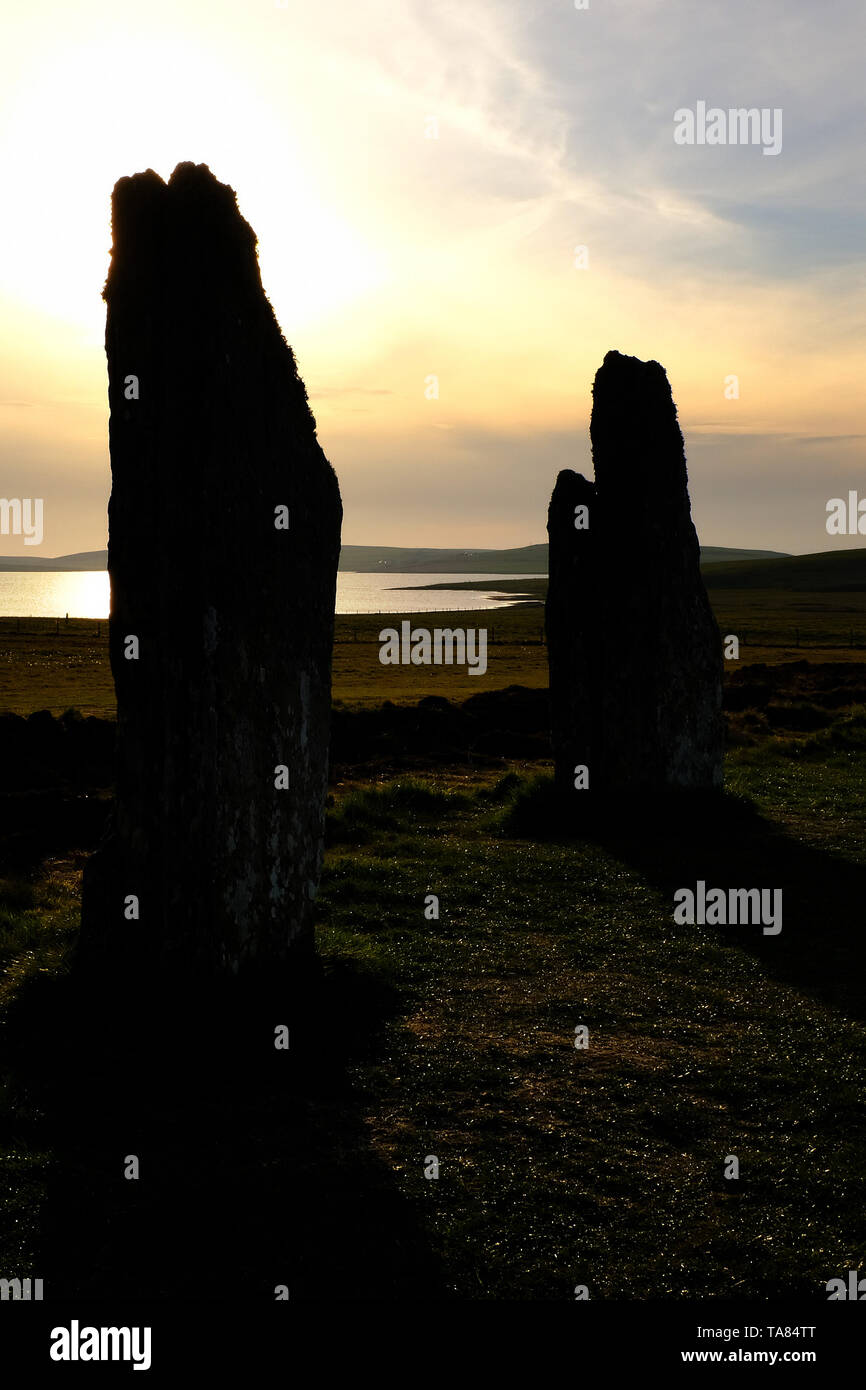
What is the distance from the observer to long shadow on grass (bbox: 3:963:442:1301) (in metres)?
5.69

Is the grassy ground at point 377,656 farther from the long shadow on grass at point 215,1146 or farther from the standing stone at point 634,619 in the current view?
the long shadow on grass at point 215,1146

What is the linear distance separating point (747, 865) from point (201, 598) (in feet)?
26.9

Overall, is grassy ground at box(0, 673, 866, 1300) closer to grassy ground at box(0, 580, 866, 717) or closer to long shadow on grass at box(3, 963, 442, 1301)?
long shadow on grass at box(3, 963, 442, 1301)

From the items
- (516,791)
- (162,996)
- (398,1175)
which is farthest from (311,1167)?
(516,791)

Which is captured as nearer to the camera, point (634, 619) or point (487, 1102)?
point (487, 1102)

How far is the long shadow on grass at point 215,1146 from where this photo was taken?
5691mm

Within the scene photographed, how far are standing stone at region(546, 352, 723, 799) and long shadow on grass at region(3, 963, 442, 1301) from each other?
773 cm

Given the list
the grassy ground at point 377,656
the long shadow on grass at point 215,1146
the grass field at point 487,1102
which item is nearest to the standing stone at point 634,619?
the grass field at point 487,1102

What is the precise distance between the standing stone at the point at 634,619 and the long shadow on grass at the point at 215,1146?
7.73m

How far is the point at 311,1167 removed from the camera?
6590mm

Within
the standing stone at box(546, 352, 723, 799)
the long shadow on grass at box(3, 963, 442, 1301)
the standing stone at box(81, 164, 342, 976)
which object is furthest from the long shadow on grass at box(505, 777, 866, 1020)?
the standing stone at box(81, 164, 342, 976)

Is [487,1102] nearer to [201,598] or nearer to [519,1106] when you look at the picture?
[519,1106]

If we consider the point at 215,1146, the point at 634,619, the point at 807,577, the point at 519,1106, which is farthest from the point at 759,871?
the point at 807,577

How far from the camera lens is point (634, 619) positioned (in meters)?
15.9
